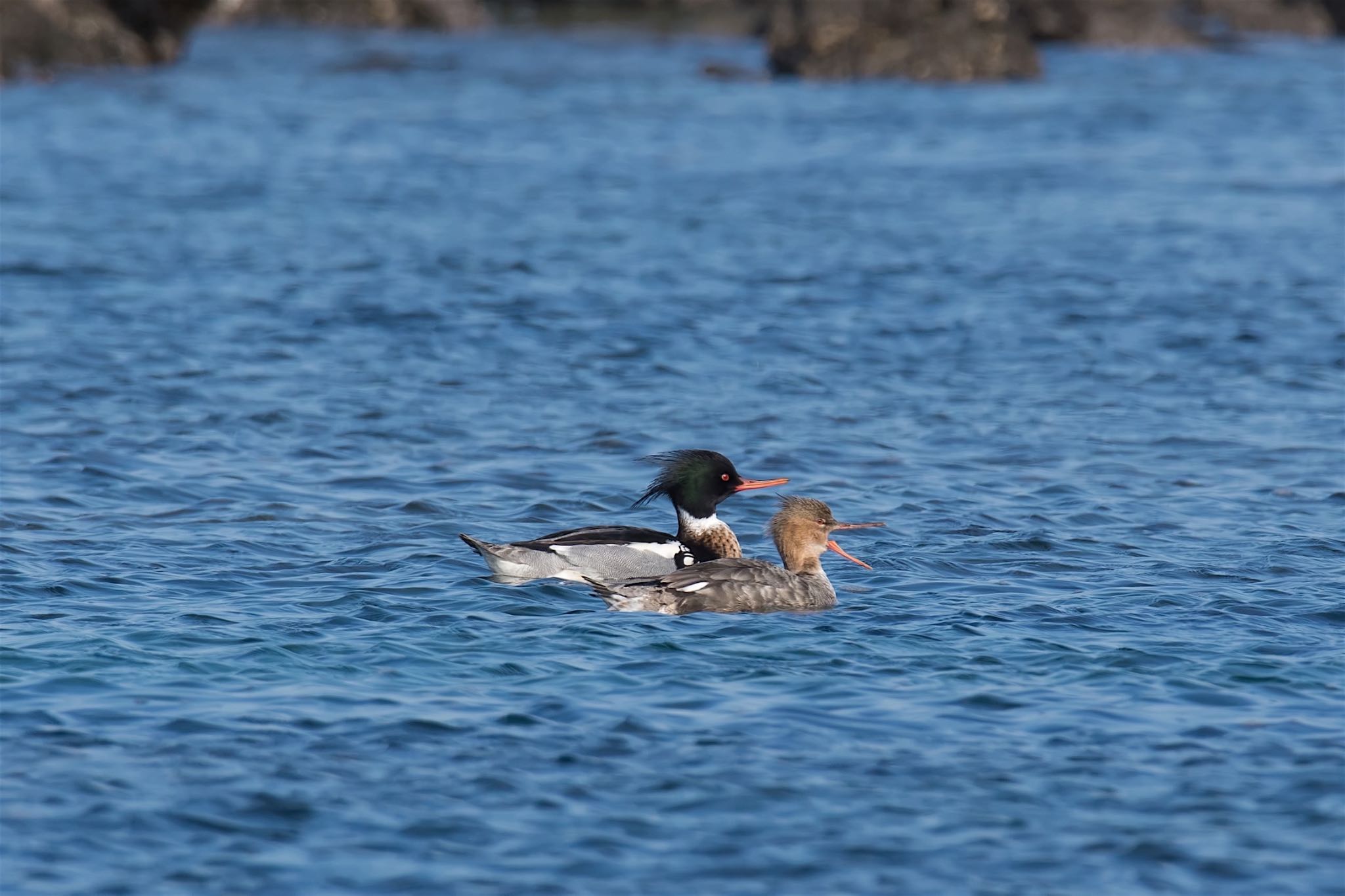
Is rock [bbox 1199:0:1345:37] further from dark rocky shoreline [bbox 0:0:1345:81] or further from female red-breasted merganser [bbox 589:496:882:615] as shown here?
female red-breasted merganser [bbox 589:496:882:615]

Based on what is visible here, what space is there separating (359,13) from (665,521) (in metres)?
72.1

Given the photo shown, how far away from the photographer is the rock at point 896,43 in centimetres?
5169

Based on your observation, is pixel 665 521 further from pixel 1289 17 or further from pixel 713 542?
pixel 1289 17

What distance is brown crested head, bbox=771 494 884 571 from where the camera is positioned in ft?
40.8

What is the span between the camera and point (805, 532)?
491 inches

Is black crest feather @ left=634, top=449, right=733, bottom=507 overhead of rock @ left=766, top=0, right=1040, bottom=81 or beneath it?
beneath

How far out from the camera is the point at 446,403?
17.9 metres

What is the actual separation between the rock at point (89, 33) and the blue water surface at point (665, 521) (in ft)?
59.9

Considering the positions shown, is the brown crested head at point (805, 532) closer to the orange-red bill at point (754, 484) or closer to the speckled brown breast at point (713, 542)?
the orange-red bill at point (754, 484)

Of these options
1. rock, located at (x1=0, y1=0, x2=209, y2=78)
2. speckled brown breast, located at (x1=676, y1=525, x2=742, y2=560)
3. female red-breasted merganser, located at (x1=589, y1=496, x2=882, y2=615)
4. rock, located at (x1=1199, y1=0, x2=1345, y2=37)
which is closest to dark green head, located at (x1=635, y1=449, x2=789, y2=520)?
speckled brown breast, located at (x1=676, y1=525, x2=742, y2=560)

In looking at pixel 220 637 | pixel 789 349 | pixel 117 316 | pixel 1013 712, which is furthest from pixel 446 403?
pixel 1013 712

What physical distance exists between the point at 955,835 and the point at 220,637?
4.66 metres

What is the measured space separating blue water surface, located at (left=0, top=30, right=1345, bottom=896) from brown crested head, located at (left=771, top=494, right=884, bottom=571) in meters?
0.35

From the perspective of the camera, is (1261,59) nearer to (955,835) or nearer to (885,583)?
(885,583)
